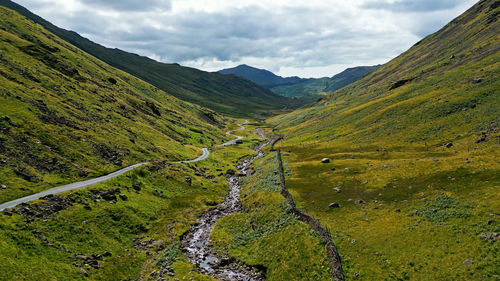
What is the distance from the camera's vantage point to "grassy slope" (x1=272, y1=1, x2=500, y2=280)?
96.6 feet

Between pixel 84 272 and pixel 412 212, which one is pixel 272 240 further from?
pixel 84 272

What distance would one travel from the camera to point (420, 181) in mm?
47500

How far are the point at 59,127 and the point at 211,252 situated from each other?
62087 mm

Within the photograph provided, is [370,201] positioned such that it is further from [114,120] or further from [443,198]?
[114,120]

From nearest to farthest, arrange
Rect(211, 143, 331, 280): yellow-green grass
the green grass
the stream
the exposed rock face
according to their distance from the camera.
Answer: the green grass
Rect(211, 143, 331, 280): yellow-green grass
the stream
the exposed rock face

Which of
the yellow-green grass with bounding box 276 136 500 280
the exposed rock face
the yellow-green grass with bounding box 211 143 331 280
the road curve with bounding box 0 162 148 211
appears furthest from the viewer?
the exposed rock face

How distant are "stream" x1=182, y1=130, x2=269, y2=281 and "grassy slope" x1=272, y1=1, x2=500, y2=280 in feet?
48.2

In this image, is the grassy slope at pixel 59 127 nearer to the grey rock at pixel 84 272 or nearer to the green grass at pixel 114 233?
the green grass at pixel 114 233

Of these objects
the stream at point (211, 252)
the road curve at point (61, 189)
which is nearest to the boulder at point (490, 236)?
the stream at point (211, 252)

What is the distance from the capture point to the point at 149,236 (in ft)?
158

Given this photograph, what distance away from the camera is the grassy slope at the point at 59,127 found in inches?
2185

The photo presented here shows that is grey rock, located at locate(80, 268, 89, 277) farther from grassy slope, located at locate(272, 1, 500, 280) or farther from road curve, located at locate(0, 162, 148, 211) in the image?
grassy slope, located at locate(272, 1, 500, 280)

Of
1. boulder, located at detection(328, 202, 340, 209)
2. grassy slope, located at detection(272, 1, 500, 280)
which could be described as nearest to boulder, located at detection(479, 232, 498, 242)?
grassy slope, located at detection(272, 1, 500, 280)

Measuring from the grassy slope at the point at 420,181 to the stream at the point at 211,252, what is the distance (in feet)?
48.2
